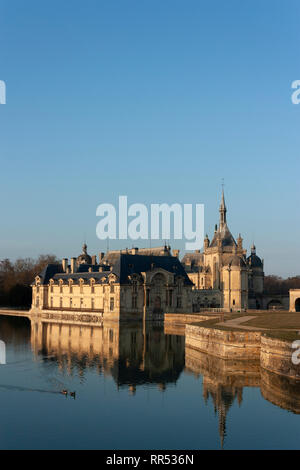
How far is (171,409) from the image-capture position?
3219 cm

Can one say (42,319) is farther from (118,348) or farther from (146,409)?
(146,409)

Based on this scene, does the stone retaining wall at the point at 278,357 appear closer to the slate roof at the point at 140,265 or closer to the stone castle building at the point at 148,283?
the stone castle building at the point at 148,283

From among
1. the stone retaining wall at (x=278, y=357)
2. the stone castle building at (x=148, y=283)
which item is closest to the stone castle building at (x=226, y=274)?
the stone castle building at (x=148, y=283)

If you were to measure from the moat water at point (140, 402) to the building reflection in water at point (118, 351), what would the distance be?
0.09 m

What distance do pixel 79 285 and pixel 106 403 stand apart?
66.9 meters

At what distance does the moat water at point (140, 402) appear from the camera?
26422 millimetres

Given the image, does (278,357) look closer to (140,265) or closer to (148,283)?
(148,283)

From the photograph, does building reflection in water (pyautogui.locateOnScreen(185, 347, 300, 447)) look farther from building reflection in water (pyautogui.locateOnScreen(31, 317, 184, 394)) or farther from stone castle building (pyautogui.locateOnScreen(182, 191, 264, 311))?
stone castle building (pyautogui.locateOnScreen(182, 191, 264, 311))

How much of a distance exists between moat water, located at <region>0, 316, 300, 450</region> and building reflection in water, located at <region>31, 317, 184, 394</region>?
3.7 inches

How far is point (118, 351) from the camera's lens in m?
53.6

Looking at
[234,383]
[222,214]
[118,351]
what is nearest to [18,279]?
[222,214]

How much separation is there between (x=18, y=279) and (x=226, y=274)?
180 feet
